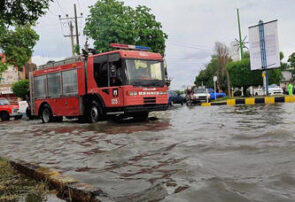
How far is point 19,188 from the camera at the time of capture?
397 centimetres

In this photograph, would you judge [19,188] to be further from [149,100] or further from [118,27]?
[118,27]

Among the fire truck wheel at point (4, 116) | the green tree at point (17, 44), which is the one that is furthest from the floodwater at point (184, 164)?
the green tree at point (17, 44)

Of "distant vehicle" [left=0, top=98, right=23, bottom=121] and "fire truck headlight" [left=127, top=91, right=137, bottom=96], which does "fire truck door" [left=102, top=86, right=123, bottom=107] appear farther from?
"distant vehicle" [left=0, top=98, right=23, bottom=121]

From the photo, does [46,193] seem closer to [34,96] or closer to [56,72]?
[56,72]

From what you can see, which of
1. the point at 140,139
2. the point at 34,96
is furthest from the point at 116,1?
the point at 140,139

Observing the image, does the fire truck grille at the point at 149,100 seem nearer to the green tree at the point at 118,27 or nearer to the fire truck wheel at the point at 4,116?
the fire truck wheel at the point at 4,116

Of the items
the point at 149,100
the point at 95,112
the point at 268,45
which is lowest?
the point at 95,112

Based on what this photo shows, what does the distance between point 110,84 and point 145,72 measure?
4.78ft

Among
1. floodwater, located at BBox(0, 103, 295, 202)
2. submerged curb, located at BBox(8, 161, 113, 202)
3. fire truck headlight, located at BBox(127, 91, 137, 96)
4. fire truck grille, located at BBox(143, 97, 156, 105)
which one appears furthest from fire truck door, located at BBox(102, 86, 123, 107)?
submerged curb, located at BBox(8, 161, 113, 202)

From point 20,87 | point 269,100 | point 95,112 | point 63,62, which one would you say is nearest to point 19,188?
A: point 95,112

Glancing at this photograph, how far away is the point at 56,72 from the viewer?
15.6m

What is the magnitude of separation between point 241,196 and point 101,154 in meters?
3.45

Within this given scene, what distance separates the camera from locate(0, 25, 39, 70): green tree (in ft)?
92.5

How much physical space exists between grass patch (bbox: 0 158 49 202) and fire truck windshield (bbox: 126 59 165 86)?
773 cm
